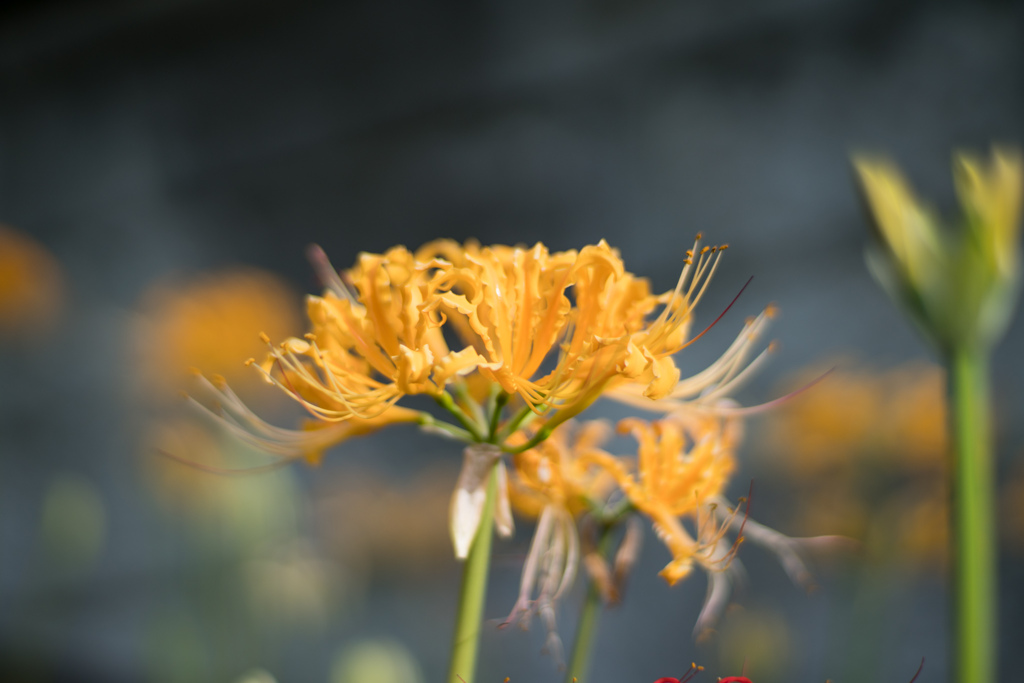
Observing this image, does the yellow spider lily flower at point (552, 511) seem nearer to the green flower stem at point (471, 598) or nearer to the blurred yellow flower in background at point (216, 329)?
the green flower stem at point (471, 598)

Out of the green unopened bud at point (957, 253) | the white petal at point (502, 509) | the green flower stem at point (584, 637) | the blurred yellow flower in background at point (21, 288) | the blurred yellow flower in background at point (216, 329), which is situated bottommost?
the green flower stem at point (584, 637)

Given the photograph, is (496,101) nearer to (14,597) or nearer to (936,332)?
(936,332)

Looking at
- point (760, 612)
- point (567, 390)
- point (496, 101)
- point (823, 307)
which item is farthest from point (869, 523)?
point (496, 101)

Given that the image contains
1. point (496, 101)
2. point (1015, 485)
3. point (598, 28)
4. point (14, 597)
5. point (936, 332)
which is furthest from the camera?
point (14, 597)

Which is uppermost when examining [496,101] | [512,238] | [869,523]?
[496,101]

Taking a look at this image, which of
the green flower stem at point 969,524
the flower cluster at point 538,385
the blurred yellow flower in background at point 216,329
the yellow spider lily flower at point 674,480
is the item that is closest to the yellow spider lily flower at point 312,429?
the flower cluster at point 538,385

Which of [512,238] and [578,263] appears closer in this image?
[578,263]
